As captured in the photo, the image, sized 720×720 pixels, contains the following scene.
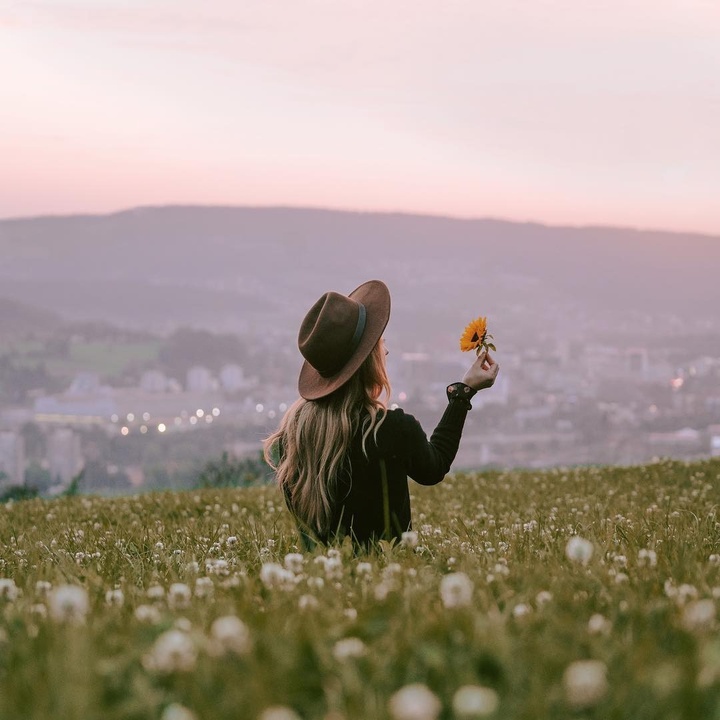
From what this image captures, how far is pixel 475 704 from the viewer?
2.17 metres

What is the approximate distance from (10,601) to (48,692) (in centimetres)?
190

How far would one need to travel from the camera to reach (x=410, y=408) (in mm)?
80625

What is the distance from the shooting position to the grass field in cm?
241

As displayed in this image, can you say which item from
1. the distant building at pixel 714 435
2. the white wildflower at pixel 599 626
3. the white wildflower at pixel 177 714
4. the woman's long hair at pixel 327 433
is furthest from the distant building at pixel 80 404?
the white wildflower at pixel 177 714

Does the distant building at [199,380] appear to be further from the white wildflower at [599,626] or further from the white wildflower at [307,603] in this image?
the white wildflower at [599,626]

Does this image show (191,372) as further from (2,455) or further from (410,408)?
(410,408)

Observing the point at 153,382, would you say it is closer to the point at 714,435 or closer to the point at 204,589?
the point at 714,435

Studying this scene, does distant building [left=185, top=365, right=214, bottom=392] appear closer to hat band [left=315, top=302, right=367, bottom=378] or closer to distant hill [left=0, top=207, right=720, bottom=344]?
distant hill [left=0, top=207, right=720, bottom=344]

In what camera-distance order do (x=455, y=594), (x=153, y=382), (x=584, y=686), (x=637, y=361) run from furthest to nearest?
(x=637, y=361) < (x=153, y=382) < (x=455, y=594) < (x=584, y=686)

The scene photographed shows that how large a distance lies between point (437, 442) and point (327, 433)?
72cm

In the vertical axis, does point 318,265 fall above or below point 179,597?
above

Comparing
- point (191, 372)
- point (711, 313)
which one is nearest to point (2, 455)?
point (191, 372)

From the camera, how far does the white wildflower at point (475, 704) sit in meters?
2.17

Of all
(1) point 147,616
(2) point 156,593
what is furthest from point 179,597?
(1) point 147,616
